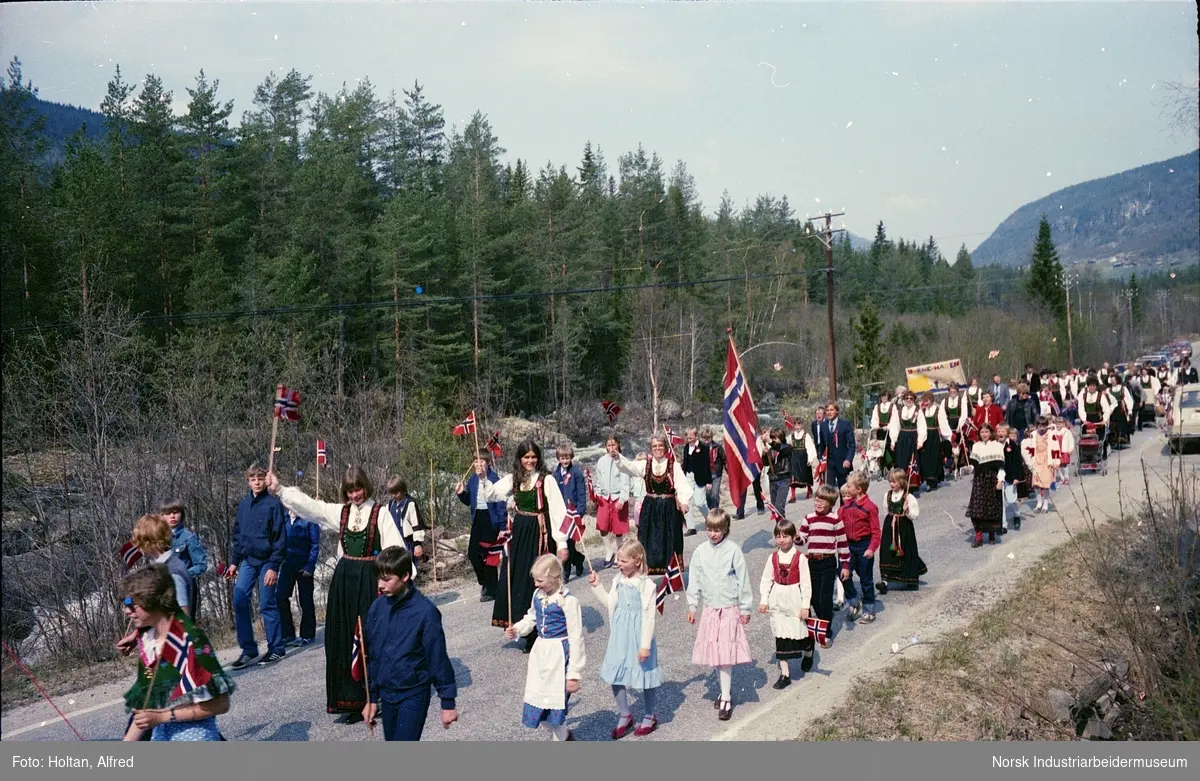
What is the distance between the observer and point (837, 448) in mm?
16891

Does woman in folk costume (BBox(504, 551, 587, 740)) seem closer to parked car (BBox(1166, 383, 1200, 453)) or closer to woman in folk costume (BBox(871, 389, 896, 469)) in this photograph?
woman in folk costume (BBox(871, 389, 896, 469))

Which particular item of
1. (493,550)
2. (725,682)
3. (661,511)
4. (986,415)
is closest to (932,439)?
(986,415)

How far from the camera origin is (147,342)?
2486 centimetres

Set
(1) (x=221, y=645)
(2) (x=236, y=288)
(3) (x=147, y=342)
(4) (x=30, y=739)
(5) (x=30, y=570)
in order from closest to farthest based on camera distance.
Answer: (4) (x=30, y=739) < (1) (x=221, y=645) < (5) (x=30, y=570) < (3) (x=147, y=342) < (2) (x=236, y=288)

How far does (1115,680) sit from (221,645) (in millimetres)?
8787

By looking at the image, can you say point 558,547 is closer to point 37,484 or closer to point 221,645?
point 221,645

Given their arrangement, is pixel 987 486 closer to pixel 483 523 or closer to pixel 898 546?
pixel 898 546

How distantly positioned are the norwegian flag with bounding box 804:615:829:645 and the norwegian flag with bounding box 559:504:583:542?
2.35 metres

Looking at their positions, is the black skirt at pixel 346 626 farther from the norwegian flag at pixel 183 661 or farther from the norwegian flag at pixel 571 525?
the norwegian flag at pixel 183 661

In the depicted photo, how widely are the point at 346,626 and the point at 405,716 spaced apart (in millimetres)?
2118

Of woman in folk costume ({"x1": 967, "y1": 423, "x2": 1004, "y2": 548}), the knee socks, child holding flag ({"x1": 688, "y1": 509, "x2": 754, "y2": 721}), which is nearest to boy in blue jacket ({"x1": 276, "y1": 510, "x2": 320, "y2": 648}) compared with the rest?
child holding flag ({"x1": 688, "y1": 509, "x2": 754, "y2": 721})

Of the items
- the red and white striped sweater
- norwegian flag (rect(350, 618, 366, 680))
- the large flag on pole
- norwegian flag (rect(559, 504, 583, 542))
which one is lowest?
norwegian flag (rect(350, 618, 366, 680))

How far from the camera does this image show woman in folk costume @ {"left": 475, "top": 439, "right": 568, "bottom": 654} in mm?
9547

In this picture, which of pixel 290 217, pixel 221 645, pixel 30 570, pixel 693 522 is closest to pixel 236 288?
pixel 290 217
